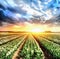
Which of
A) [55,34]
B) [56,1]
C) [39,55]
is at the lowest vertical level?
[39,55]

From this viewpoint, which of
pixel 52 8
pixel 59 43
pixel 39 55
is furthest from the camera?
pixel 59 43

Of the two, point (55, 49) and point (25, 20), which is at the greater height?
point (25, 20)

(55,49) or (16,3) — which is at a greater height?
(16,3)

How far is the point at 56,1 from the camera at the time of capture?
1703cm

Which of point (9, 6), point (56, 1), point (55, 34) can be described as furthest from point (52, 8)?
point (9, 6)

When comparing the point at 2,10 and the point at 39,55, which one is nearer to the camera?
the point at 39,55

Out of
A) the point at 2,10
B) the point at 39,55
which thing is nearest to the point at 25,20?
the point at 2,10

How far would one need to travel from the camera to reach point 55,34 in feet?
57.8

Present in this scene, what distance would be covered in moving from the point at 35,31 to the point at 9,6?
2497mm

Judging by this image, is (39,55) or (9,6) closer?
(39,55)

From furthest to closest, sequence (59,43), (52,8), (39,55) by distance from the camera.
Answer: (59,43) < (52,8) < (39,55)

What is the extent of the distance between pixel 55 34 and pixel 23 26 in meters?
2.28

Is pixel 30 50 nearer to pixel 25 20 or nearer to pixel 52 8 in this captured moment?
pixel 25 20

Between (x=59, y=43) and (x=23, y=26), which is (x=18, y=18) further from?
(x=59, y=43)
